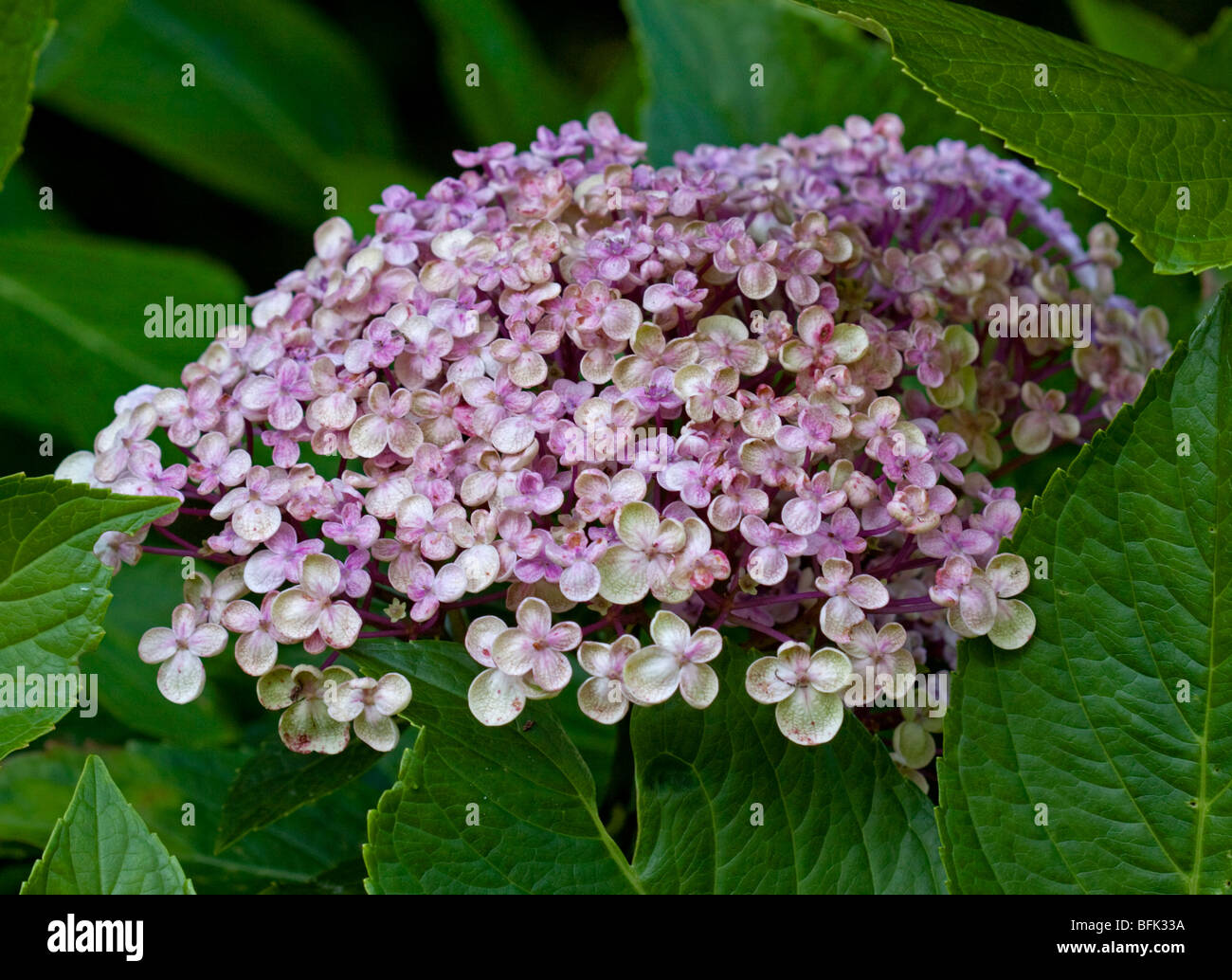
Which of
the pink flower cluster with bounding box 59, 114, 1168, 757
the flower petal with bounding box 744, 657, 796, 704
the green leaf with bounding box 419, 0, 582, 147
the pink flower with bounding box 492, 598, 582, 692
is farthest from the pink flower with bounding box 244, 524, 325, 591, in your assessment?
the green leaf with bounding box 419, 0, 582, 147

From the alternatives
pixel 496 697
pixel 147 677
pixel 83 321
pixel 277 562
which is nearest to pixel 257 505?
pixel 277 562

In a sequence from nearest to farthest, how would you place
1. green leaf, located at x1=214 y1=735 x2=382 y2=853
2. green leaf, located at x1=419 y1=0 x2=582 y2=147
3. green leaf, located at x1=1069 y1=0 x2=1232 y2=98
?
green leaf, located at x1=214 y1=735 x2=382 y2=853
green leaf, located at x1=1069 y1=0 x2=1232 y2=98
green leaf, located at x1=419 y1=0 x2=582 y2=147

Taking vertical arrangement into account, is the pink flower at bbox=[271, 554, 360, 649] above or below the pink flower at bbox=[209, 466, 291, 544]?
below

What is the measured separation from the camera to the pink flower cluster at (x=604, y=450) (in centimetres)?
52

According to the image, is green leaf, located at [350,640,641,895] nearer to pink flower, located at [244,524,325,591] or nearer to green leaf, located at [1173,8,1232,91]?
pink flower, located at [244,524,325,591]

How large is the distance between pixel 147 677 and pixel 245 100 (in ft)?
3.00

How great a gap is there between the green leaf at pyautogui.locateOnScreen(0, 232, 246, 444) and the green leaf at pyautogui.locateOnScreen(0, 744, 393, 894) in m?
0.34

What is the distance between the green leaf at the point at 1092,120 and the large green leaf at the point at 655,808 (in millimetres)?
271

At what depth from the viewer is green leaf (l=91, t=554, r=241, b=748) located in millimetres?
1018

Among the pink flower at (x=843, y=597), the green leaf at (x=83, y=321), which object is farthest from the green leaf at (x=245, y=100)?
the pink flower at (x=843, y=597)

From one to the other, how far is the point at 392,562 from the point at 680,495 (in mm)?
140

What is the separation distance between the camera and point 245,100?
164 centimetres
